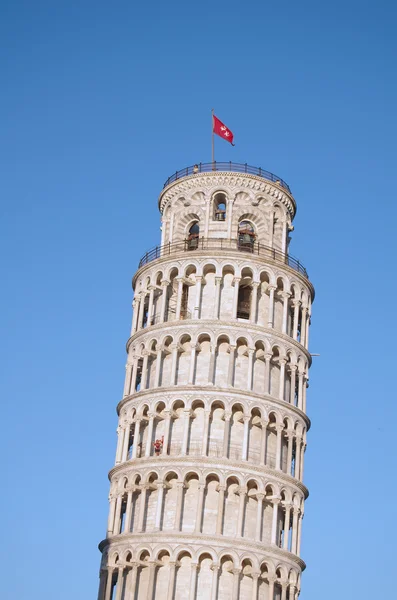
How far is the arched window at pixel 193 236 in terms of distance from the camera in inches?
2886

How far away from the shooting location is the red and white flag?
7662cm

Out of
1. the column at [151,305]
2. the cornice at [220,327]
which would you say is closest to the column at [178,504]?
the cornice at [220,327]

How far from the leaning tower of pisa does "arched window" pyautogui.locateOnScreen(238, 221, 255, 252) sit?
0.49ft

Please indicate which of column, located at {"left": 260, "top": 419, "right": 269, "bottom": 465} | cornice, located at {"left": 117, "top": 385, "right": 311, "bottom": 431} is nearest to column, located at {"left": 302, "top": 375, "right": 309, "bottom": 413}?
cornice, located at {"left": 117, "top": 385, "right": 311, "bottom": 431}

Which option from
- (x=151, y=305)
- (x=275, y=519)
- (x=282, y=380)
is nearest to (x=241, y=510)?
(x=275, y=519)

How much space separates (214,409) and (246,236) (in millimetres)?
14727

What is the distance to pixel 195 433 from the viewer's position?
6538cm

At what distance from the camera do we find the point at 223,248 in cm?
7031

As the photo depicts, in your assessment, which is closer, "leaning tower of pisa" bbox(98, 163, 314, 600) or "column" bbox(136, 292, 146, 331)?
"leaning tower of pisa" bbox(98, 163, 314, 600)

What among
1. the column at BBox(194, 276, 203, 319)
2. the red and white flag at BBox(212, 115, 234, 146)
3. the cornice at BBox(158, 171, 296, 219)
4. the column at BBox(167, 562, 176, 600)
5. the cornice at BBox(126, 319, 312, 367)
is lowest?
the column at BBox(167, 562, 176, 600)

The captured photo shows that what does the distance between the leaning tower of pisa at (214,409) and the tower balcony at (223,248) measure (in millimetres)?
104

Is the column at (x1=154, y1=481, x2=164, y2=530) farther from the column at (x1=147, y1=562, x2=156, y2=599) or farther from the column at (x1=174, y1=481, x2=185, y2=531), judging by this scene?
the column at (x1=147, y1=562, x2=156, y2=599)

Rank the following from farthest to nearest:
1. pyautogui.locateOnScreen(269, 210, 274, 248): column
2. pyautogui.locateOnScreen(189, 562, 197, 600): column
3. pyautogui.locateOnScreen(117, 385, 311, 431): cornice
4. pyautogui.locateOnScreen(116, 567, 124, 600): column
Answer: pyautogui.locateOnScreen(269, 210, 274, 248): column < pyautogui.locateOnScreen(117, 385, 311, 431): cornice < pyautogui.locateOnScreen(116, 567, 124, 600): column < pyautogui.locateOnScreen(189, 562, 197, 600): column

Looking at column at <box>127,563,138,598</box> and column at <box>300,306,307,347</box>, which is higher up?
column at <box>300,306,307,347</box>
